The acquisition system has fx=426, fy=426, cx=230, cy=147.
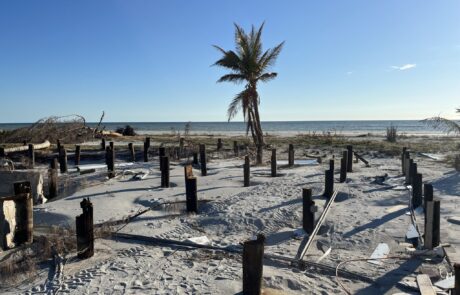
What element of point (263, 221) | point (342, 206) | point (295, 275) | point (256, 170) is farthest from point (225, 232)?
point (256, 170)

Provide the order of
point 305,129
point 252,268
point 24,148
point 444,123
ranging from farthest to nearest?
point 305,129 → point 24,148 → point 444,123 → point 252,268

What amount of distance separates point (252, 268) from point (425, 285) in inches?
89.8

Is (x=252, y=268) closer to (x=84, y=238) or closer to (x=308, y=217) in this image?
(x=84, y=238)

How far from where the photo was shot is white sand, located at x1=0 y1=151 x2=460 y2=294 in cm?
568

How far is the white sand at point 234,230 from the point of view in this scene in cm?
568

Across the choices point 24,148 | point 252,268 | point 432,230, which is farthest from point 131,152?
point 252,268

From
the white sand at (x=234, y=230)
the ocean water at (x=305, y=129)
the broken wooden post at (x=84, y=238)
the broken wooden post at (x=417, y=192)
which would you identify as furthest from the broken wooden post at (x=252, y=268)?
the ocean water at (x=305, y=129)

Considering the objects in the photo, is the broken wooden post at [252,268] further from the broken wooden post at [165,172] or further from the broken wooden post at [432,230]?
the broken wooden post at [165,172]

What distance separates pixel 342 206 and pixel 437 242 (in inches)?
124

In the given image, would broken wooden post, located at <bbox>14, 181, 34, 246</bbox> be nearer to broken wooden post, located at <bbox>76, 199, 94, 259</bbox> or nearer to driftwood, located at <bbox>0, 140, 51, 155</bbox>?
broken wooden post, located at <bbox>76, 199, 94, 259</bbox>

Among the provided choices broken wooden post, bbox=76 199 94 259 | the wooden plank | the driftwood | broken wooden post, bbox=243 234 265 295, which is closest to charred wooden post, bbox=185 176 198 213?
broken wooden post, bbox=76 199 94 259

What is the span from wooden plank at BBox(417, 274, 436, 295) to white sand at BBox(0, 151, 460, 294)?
0.88ft

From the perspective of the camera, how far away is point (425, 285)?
18.0 ft

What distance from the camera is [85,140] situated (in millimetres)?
31969
